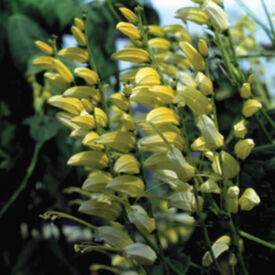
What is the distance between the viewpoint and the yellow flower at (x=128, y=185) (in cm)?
26

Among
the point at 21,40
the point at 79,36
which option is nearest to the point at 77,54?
the point at 79,36

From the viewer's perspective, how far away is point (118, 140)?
270 mm

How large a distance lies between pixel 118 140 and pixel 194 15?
11 cm

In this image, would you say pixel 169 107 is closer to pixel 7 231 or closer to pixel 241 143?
pixel 241 143

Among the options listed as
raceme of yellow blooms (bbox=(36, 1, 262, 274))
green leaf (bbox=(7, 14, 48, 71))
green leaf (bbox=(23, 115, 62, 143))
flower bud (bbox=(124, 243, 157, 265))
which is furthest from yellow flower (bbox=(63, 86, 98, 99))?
green leaf (bbox=(7, 14, 48, 71))

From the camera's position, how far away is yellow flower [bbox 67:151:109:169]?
0.28 m

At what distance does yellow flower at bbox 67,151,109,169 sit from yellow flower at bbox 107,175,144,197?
2 centimetres

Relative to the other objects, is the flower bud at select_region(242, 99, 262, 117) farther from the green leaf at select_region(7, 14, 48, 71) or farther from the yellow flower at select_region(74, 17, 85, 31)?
the green leaf at select_region(7, 14, 48, 71)

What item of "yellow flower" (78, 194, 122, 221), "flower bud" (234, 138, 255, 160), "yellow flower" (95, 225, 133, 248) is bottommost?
"yellow flower" (95, 225, 133, 248)

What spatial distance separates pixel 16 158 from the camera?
2.19ft

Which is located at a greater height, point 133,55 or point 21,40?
point 133,55

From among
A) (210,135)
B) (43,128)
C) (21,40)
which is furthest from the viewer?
(21,40)

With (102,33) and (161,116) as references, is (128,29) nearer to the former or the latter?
(161,116)

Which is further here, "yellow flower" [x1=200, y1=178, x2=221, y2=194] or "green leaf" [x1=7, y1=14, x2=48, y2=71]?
"green leaf" [x1=7, y1=14, x2=48, y2=71]
